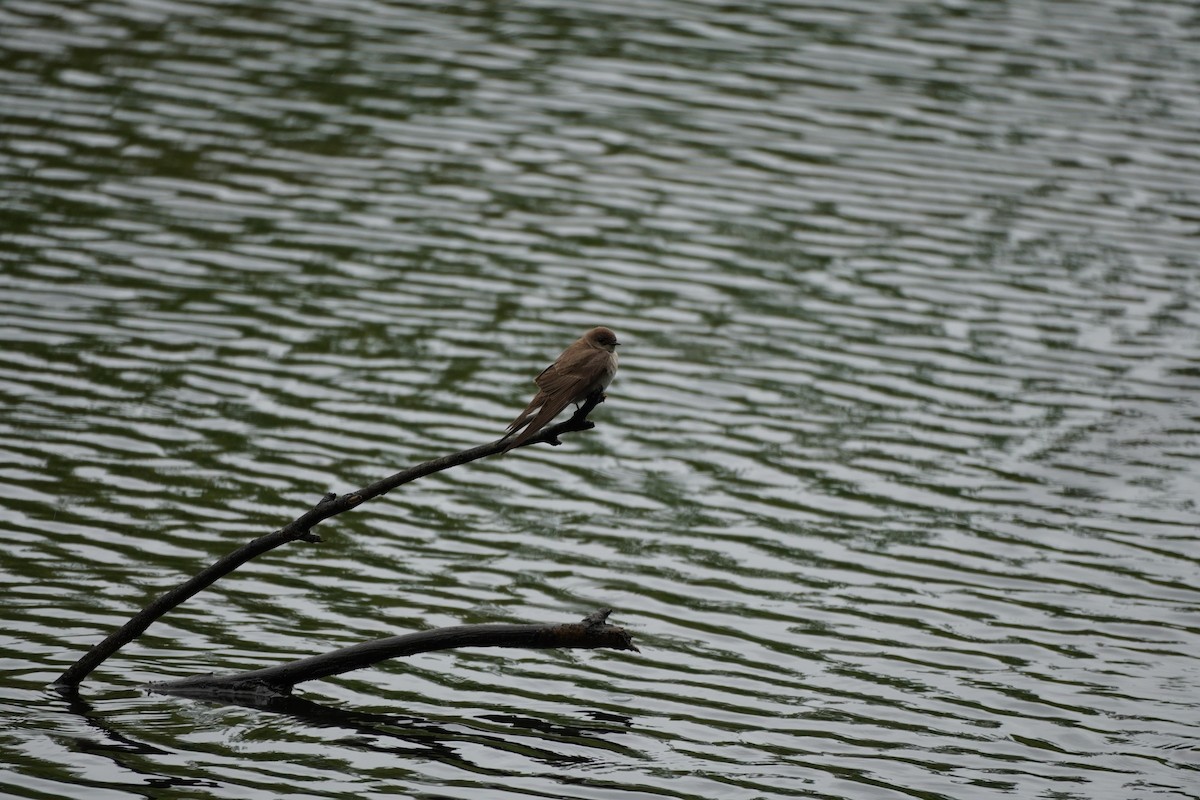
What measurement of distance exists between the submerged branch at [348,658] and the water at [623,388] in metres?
0.16

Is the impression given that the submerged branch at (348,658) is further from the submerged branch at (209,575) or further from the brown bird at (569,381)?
the brown bird at (569,381)

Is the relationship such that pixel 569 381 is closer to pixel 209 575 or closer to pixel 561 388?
pixel 561 388

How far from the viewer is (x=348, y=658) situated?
25.9 ft

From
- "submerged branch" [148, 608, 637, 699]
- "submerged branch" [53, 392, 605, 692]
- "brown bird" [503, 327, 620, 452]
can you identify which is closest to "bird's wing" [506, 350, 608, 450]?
"brown bird" [503, 327, 620, 452]

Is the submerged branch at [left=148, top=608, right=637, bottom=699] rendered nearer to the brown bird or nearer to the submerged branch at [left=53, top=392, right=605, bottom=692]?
the submerged branch at [left=53, top=392, right=605, bottom=692]

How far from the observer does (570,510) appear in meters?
10.5

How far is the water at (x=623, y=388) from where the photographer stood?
26.2 feet

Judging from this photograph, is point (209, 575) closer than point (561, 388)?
No

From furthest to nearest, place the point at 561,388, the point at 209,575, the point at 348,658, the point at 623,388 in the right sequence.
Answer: the point at 623,388
the point at 348,658
the point at 209,575
the point at 561,388

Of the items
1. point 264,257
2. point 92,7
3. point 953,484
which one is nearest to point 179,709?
point 953,484

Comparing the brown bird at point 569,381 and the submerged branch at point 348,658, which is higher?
the brown bird at point 569,381

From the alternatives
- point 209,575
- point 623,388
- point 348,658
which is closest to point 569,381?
point 348,658

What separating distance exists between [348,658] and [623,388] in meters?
4.96

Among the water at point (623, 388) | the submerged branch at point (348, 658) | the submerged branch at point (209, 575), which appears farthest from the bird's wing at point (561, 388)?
the water at point (623, 388)
